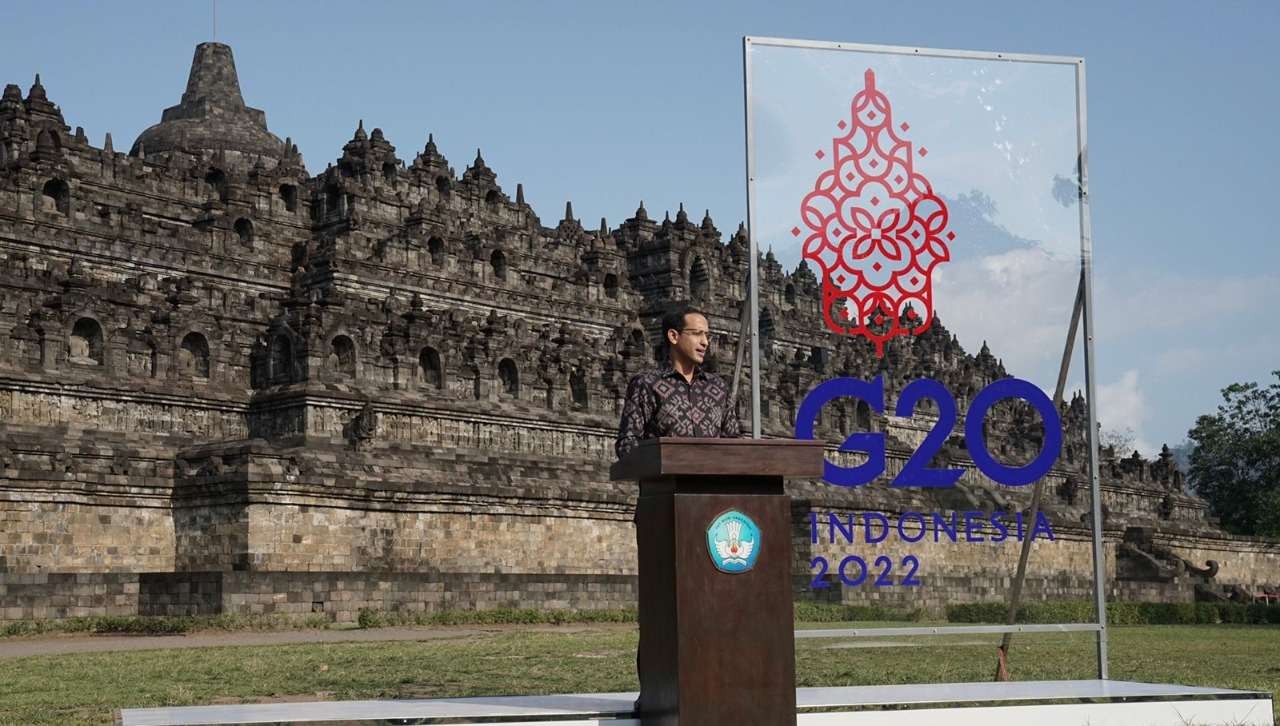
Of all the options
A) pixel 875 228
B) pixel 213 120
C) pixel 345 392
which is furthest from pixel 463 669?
pixel 213 120

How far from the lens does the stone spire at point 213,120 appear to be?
2389 inches

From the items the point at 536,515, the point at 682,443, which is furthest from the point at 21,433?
the point at 682,443

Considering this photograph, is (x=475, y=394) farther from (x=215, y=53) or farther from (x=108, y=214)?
(x=215, y=53)

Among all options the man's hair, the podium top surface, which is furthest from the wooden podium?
the man's hair

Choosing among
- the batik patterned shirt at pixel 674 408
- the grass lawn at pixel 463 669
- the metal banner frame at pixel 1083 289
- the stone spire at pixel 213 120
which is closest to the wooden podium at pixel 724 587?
the batik patterned shirt at pixel 674 408

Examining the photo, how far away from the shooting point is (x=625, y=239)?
227 feet

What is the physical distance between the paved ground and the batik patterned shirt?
1468cm

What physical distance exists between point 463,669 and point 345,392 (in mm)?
22691

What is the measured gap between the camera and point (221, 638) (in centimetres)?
2647

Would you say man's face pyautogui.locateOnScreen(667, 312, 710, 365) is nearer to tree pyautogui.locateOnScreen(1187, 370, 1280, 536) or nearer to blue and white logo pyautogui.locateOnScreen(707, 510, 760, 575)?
blue and white logo pyautogui.locateOnScreen(707, 510, 760, 575)

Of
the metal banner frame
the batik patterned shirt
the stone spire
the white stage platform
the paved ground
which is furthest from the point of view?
the stone spire

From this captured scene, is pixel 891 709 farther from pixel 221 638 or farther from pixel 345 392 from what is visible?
pixel 345 392

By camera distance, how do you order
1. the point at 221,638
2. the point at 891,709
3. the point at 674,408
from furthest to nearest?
the point at 221,638, the point at 891,709, the point at 674,408

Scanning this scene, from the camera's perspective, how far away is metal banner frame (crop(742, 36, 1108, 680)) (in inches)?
505
